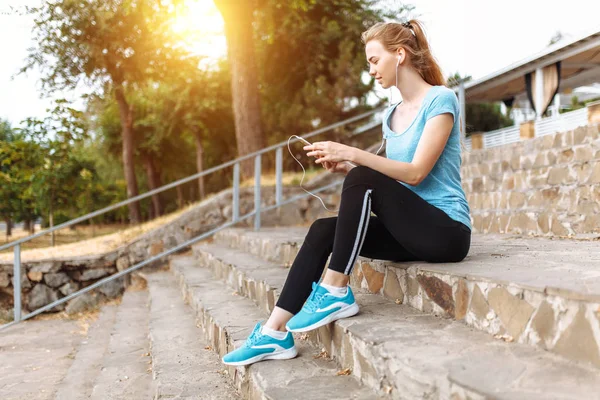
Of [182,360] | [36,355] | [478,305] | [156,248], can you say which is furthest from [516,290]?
[156,248]

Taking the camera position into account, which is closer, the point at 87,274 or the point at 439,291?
the point at 439,291

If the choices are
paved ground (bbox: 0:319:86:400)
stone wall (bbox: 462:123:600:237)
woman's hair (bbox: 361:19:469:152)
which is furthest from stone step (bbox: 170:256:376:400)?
stone wall (bbox: 462:123:600:237)

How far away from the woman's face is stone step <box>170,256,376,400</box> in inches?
50.2

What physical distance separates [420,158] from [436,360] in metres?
0.88

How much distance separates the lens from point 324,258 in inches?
86.2

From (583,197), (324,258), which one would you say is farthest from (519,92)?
(324,258)

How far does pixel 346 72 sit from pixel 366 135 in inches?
74.0

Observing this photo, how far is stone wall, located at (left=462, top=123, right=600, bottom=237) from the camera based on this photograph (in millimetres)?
3771

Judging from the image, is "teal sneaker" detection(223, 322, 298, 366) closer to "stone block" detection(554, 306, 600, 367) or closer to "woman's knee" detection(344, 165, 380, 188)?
"woman's knee" detection(344, 165, 380, 188)

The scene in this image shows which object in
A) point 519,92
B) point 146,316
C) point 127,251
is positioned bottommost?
point 146,316

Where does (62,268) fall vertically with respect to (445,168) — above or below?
below

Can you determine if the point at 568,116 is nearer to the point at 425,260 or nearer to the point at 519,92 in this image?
the point at 519,92

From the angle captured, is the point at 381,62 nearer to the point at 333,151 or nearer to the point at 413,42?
the point at 413,42

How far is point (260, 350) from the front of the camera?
2127 mm
